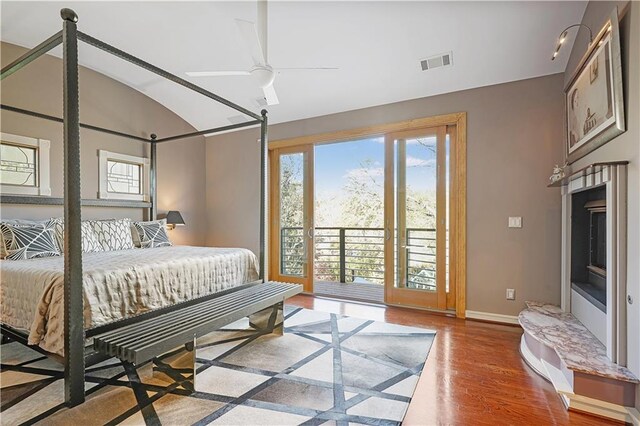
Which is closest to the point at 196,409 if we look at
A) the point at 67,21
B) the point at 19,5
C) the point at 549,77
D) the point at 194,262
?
the point at 194,262

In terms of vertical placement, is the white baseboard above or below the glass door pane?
below

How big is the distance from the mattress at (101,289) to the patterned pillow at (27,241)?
0.37 metres

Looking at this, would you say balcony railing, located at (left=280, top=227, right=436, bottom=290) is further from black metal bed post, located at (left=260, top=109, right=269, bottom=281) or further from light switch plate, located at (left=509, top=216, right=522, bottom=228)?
light switch plate, located at (left=509, top=216, right=522, bottom=228)

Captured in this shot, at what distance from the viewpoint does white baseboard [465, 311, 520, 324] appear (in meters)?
3.35

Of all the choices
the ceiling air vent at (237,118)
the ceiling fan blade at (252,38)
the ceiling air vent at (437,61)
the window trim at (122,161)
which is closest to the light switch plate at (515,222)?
the ceiling air vent at (437,61)

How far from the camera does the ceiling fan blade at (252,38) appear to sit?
6.99 ft

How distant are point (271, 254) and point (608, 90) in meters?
4.32

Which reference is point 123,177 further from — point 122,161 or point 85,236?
point 85,236

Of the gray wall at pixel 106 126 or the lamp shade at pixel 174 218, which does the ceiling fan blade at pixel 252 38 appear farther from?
the lamp shade at pixel 174 218

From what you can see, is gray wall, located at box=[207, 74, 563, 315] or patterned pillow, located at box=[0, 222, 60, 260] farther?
gray wall, located at box=[207, 74, 563, 315]

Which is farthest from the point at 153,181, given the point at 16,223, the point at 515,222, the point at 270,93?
the point at 515,222

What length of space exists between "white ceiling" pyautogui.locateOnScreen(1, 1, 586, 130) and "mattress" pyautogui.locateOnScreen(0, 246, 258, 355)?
232 cm

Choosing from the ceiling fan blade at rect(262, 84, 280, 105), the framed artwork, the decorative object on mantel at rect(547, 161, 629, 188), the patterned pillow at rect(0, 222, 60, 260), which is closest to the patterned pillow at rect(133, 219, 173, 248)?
the patterned pillow at rect(0, 222, 60, 260)

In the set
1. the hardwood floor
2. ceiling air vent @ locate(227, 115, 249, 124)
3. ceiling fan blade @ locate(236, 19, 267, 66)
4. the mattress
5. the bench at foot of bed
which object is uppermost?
ceiling air vent @ locate(227, 115, 249, 124)
